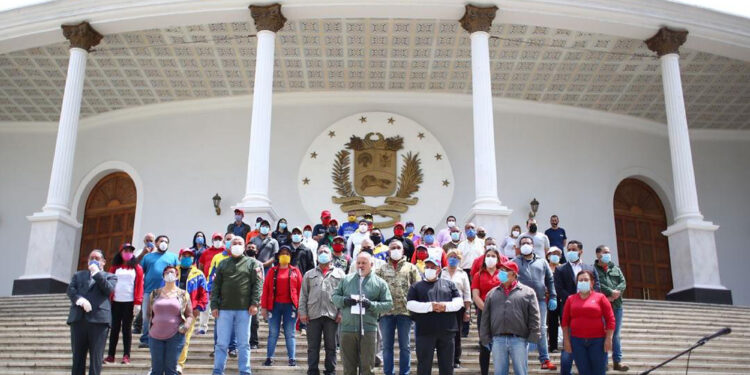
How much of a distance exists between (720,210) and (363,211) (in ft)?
32.5

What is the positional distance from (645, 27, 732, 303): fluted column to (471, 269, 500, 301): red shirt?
7.36 meters

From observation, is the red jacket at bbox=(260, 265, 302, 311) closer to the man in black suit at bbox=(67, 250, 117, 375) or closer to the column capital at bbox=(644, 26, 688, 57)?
the man in black suit at bbox=(67, 250, 117, 375)

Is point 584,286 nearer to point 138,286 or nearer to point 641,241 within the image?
point 138,286

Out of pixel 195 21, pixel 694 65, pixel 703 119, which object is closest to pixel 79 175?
pixel 195 21

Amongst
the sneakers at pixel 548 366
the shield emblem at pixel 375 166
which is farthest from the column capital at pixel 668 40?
the sneakers at pixel 548 366

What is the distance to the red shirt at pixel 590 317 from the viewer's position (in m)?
7.15

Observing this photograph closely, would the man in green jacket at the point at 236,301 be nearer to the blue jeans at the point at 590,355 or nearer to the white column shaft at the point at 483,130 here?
the blue jeans at the point at 590,355

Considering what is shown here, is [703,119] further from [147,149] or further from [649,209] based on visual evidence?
[147,149]

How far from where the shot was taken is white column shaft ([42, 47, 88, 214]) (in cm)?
1407

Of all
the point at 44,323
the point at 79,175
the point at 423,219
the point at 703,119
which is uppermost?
the point at 703,119

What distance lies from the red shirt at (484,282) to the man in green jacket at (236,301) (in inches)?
97.9

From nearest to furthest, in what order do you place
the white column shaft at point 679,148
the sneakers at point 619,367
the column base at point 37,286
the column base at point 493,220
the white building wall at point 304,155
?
the sneakers at point 619,367 → the column base at point 493,220 → the column base at point 37,286 → the white column shaft at point 679,148 → the white building wall at point 304,155

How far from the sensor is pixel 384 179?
17422 millimetres

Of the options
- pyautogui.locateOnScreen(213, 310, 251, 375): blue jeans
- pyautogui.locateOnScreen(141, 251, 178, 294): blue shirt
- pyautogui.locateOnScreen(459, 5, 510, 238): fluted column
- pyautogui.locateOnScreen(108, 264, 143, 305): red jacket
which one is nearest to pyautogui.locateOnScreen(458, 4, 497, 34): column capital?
pyautogui.locateOnScreen(459, 5, 510, 238): fluted column
